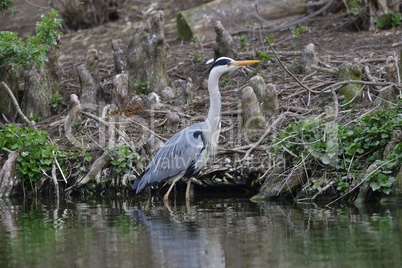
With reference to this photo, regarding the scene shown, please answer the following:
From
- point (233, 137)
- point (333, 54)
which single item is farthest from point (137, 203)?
point (333, 54)

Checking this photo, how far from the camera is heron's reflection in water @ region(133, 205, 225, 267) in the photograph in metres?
7.34

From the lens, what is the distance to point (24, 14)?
65.3 ft

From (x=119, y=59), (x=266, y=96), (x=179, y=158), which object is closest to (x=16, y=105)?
(x=119, y=59)

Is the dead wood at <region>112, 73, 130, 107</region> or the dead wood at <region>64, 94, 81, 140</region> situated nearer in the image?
the dead wood at <region>64, 94, 81, 140</region>

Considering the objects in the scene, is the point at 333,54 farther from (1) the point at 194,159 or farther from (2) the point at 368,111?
(1) the point at 194,159

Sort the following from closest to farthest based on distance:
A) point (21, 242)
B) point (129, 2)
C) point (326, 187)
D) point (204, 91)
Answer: point (21, 242), point (326, 187), point (204, 91), point (129, 2)

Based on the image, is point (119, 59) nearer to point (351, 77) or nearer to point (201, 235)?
point (351, 77)

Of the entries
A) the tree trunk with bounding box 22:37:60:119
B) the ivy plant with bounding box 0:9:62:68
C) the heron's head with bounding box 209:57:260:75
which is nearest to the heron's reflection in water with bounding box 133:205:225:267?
the heron's head with bounding box 209:57:260:75

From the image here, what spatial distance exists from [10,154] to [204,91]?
12.0 ft

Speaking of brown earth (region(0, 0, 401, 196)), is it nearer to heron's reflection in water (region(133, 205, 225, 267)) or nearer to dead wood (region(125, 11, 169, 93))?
dead wood (region(125, 11, 169, 93))

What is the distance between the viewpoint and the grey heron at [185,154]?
11.2m

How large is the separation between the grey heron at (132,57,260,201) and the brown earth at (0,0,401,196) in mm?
407

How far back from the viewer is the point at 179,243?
8.12 metres

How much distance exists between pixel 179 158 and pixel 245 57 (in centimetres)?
391
